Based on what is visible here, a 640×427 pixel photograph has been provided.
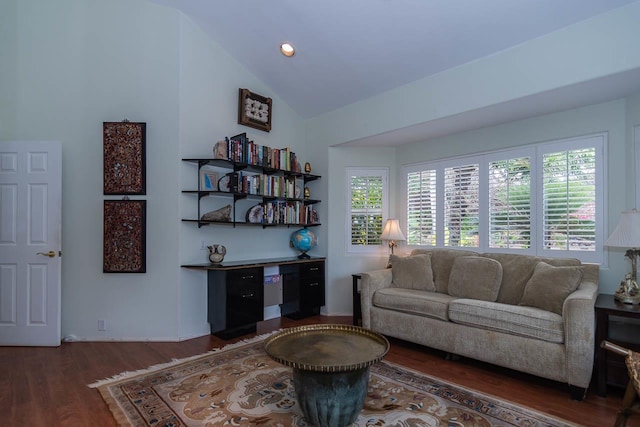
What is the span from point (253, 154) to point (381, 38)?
201 cm

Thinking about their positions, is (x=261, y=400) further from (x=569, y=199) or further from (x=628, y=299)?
(x=569, y=199)

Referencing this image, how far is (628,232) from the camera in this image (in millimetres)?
2777

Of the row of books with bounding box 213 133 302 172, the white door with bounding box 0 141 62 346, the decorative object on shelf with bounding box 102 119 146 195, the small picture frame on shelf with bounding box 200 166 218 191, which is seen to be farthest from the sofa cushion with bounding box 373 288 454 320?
the white door with bounding box 0 141 62 346

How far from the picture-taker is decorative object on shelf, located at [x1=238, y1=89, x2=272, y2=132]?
14.9ft

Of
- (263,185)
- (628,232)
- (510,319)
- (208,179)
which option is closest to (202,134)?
(208,179)

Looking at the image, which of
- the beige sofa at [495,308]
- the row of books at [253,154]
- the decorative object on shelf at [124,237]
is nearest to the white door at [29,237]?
the decorative object on shelf at [124,237]

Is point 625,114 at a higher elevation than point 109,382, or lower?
higher

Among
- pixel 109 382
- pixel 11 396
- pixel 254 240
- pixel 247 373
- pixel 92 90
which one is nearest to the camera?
pixel 11 396

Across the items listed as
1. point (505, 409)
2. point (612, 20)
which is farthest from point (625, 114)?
point (505, 409)

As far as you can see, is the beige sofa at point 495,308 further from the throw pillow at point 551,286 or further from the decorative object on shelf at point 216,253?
the decorative object on shelf at point 216,253

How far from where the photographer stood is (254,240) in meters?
4.71

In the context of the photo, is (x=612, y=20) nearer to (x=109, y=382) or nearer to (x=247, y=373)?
(x=247, y=373)

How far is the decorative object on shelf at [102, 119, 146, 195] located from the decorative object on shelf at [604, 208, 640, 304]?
15.0ft

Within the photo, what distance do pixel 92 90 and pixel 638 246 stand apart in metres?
5.43
